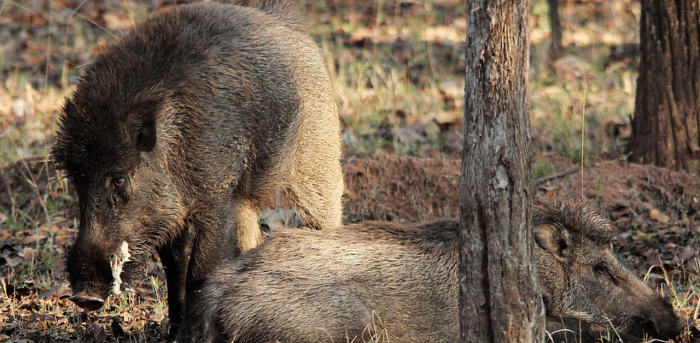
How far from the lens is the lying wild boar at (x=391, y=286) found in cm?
352

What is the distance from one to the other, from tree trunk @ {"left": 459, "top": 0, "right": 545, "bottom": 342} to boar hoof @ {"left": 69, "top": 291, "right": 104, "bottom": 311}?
2.00 metres

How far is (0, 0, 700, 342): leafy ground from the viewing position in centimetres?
473

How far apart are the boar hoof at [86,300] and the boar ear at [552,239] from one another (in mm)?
2410

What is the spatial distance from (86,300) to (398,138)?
454 centimetres

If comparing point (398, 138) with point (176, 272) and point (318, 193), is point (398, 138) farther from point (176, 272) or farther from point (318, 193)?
point (176, 272)

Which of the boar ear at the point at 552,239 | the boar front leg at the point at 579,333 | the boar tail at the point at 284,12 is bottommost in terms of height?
the boar front leg at the point at 579,333

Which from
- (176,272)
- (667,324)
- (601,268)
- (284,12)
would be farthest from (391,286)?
(284,12)

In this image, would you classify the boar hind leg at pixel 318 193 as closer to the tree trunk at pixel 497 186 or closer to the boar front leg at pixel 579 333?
the boar front leg at pixel 579 333

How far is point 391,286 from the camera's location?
373 cm

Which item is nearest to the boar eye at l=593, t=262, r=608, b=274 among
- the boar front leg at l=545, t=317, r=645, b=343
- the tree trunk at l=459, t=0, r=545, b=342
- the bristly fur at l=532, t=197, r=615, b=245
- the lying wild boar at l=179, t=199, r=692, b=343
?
the lying wild boar at l=179, t=199, r=692, b=343

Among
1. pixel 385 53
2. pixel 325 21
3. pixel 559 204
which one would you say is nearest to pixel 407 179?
pixel 559 204

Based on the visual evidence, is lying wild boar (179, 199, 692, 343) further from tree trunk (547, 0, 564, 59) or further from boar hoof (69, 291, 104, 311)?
tree trunk (547, 0, 564, 59)

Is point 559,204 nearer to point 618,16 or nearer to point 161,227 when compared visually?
point 161,227

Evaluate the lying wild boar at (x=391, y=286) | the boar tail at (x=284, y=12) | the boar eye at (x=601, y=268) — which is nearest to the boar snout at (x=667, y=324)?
the lying wild boar at (x=391, y=286)
